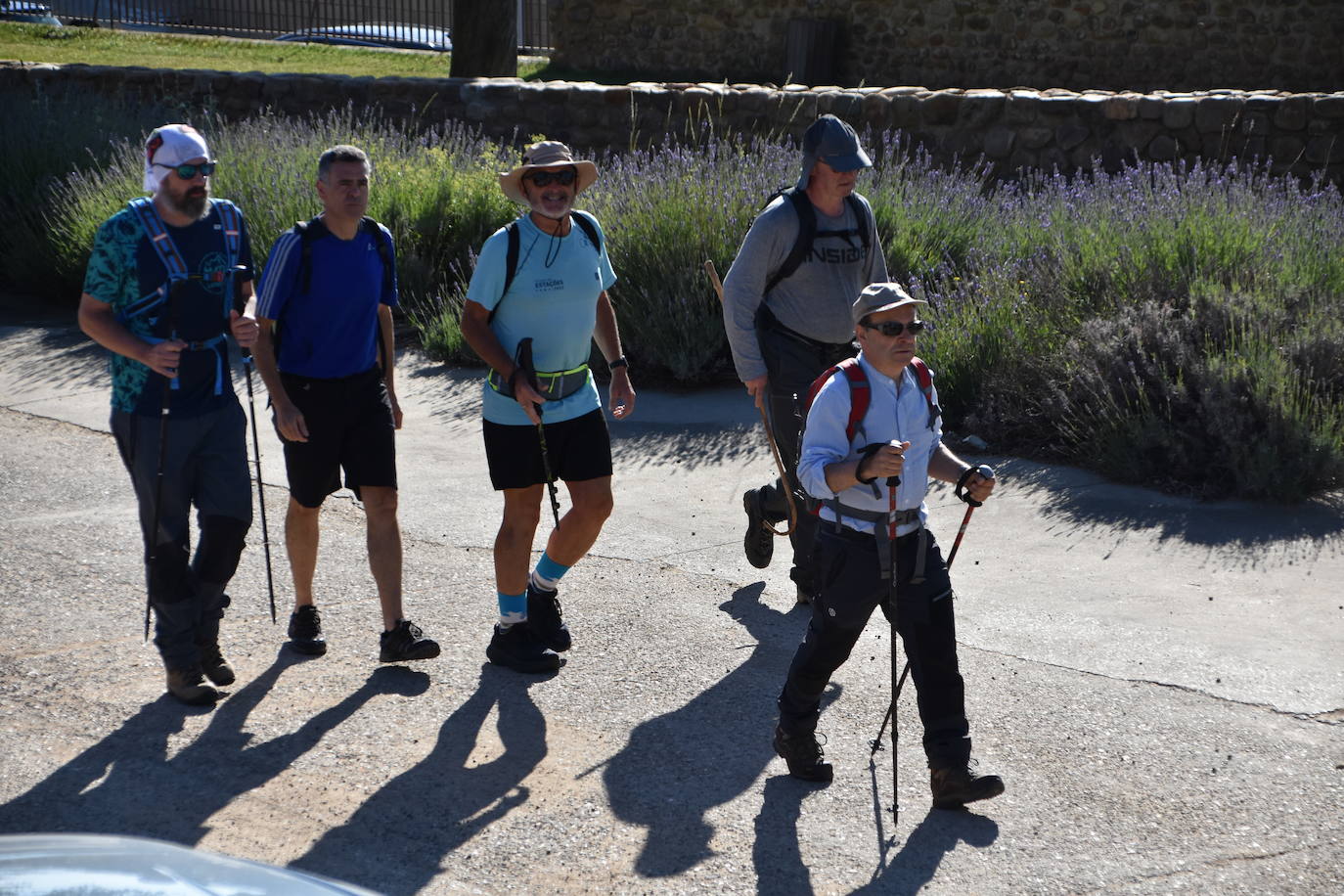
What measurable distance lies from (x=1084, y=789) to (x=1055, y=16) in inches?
691

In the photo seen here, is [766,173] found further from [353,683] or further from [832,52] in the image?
[832,52]

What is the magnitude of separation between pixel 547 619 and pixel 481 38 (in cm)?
1619

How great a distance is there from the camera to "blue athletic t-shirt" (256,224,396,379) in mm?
5324

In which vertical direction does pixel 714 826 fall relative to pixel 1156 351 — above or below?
below

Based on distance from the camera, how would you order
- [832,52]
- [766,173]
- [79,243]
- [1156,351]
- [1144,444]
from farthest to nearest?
[832,52], [79,243], [766,173], [1156,351], [1144,444]

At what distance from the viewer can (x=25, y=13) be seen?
32.8m

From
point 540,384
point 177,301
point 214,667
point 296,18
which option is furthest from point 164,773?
point 296,18

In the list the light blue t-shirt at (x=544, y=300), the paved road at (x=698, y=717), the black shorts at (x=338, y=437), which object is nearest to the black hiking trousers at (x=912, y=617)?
the paved road at (x=698, y=717)

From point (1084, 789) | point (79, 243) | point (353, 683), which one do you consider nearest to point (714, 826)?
point (1084, 789)

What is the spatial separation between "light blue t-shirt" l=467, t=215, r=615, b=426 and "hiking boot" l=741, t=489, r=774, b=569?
1.17 metres

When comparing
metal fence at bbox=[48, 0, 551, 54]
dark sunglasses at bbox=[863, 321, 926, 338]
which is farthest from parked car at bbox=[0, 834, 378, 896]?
metal fence at bbox=[48, 0, 551, 54]

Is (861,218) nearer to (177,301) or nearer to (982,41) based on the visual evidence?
(177,301)

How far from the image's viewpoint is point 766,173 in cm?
1127

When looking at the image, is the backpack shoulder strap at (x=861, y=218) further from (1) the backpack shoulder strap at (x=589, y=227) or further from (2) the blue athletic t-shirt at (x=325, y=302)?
(2) the blue athletic t-shirt at (x=325, y=302)
